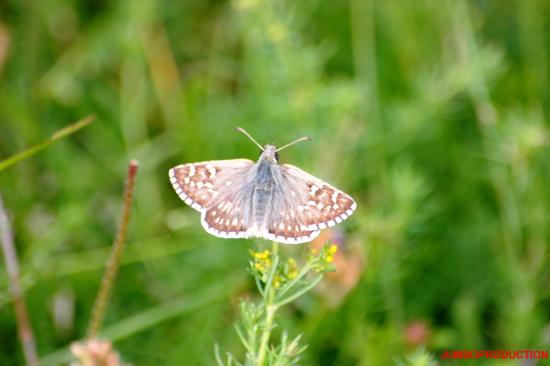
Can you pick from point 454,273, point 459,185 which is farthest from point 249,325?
point 459,185

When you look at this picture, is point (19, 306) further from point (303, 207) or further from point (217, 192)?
point (303, 207)

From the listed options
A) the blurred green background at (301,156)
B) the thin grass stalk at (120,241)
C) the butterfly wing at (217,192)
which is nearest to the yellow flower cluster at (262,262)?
the butterfly wing at (217,192)

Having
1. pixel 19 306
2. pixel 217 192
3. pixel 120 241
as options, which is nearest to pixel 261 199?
pixel 217 192

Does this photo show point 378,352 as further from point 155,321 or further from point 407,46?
point 407,46

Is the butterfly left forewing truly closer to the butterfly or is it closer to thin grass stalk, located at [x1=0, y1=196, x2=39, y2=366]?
the butterfly

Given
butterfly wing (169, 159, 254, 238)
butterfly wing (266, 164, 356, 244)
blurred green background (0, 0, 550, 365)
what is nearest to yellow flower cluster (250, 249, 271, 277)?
butterfly wing (266, 164, 356, 244)

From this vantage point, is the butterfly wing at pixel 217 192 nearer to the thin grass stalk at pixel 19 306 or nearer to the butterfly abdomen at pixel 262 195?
the butterfly abdomen at pixel 262 195
